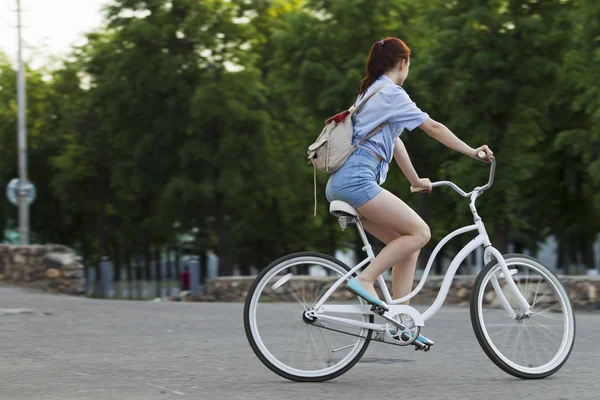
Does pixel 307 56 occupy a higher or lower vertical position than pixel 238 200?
higher

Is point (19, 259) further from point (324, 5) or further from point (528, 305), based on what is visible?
point (528, 305)

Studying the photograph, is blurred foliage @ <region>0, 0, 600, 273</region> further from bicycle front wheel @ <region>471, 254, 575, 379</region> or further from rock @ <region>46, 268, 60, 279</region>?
bicycle front wheel @ <region>471, 254, 575, 379</region>

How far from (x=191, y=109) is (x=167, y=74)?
1.29m

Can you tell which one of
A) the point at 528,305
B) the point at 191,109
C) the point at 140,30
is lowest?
the point at 528,305

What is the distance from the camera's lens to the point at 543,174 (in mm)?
27516

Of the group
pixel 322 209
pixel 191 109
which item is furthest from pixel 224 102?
pixel 322 209

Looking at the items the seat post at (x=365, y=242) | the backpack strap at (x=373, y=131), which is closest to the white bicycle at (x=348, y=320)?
the seat post at (x=365, y=242)

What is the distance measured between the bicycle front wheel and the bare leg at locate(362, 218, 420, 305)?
35 cm

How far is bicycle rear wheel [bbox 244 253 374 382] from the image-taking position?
5906 mm

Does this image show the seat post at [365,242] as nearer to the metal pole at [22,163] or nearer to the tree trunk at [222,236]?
the tree trunk at [222,236]

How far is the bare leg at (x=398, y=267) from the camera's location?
5984 mm

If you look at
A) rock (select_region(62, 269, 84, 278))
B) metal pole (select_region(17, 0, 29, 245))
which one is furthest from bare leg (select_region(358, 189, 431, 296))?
metal pole (select_region(17, 0, 29, 245))

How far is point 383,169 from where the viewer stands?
5.95m

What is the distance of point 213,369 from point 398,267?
1.25 metres
